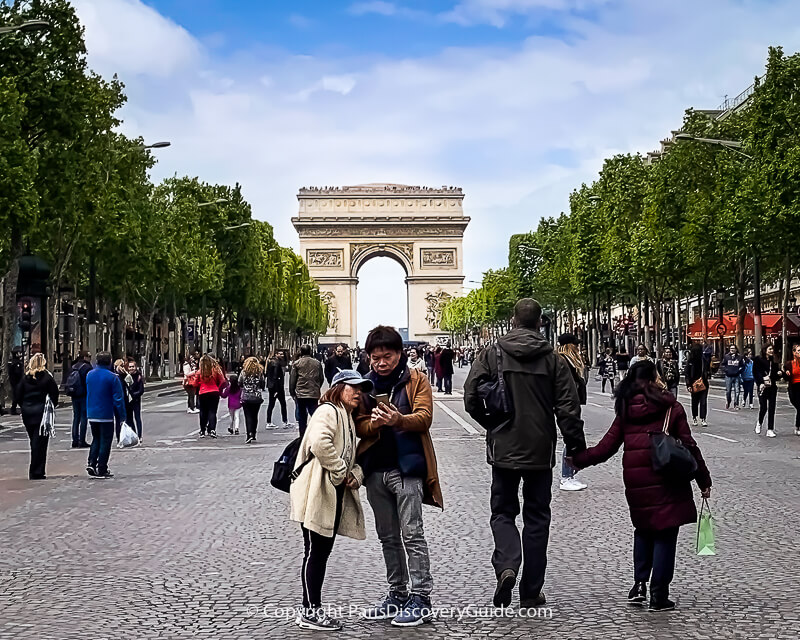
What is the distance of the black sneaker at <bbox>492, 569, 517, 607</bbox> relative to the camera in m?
7.96

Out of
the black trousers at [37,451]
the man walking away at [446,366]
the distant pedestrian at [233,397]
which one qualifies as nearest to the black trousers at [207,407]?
the distant pedestrian at [233,397]

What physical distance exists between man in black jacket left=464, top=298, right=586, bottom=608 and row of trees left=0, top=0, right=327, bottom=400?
2529cm

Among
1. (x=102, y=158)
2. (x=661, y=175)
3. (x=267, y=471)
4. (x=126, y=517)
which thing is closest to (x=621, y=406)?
(x=126, y=517)

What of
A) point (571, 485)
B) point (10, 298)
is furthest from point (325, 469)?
point (10, 298)

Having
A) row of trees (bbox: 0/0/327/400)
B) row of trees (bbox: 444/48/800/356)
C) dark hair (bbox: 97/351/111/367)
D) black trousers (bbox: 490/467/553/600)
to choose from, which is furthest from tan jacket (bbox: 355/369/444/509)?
row of trees (bbox: 444/48/800/356)

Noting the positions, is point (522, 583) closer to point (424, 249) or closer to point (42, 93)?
point (42, 93)

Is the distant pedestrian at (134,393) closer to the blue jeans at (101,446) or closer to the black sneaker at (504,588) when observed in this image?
the blue jeans at (101,446)

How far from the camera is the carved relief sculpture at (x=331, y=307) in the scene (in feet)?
482

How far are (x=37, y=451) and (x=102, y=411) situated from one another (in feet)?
3.02

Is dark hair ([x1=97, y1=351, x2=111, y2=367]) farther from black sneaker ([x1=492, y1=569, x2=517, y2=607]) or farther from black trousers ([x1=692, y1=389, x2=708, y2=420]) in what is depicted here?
black trousers ([x1=692, y1=389, x2=708, y2=420])

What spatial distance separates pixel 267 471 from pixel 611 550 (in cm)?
806

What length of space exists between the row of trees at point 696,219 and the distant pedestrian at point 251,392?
65.2ft

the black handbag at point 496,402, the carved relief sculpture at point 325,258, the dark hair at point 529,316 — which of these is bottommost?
the black handbag at point 496,402

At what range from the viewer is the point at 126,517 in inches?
511
